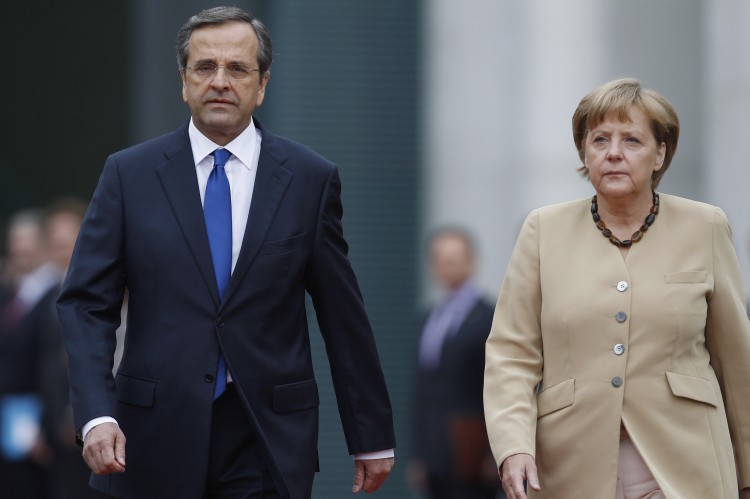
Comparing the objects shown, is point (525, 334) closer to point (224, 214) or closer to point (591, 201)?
point (591, 201)

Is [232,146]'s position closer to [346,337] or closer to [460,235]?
[346,337]

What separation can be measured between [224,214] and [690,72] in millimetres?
6012

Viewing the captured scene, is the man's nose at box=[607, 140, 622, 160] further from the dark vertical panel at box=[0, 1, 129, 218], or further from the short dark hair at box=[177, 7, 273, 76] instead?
the dark vertical panel at box=[0, 1, 129, 218]

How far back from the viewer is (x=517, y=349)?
17.8ft

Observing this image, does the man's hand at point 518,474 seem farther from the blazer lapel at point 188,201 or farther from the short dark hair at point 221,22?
the short dark hair at point 221,22

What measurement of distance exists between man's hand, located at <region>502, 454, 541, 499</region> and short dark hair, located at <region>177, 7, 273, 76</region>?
1515mm

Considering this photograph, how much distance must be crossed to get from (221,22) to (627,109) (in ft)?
4.34

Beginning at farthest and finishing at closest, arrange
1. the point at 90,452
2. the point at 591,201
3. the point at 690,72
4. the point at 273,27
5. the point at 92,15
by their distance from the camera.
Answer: the point at 92,15, the point at 273,27, the point at 690,72, the point at 591,201, the point at 90,452

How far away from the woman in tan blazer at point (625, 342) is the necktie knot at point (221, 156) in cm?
99

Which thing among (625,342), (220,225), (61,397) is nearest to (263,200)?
(220,225)

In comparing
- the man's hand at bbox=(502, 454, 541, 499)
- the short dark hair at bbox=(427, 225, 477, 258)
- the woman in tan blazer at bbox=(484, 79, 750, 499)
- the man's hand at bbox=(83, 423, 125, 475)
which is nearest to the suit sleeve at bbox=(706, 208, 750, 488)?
the woman in tan blazer at bbox=(484, 79, 750, 499)

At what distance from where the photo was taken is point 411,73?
12906 millimetres

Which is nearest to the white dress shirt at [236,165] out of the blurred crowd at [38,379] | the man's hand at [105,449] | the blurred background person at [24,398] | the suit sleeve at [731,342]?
the man's hand at [105,449]

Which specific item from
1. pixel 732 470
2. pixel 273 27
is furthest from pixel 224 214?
pixel 273 27
